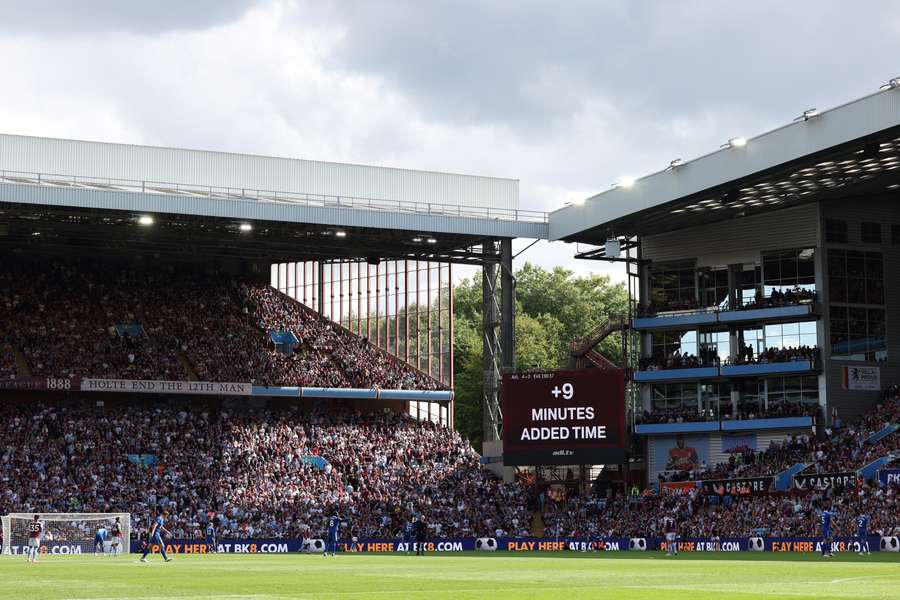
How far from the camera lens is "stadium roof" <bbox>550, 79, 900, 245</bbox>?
184 ft

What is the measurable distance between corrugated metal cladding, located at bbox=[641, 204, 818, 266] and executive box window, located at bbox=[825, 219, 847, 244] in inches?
26.2

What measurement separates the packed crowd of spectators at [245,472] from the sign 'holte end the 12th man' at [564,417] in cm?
481

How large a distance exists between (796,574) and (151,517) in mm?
39720

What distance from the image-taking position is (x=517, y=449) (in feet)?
226

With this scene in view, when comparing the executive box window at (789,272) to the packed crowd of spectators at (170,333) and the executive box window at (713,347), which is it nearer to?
the executive box window at (713,347)

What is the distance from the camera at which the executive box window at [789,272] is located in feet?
233

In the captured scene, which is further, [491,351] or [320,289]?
[320,289]

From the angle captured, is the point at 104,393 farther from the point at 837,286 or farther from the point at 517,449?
the point at 837,286

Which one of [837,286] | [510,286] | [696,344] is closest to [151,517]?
[510,286]

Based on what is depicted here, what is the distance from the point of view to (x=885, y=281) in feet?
236

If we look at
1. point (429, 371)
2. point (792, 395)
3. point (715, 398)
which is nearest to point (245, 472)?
point (429, 371)

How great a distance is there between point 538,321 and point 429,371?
49336 millimetres

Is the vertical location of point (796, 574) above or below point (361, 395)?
below

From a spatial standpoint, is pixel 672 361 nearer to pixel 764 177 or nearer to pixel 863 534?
pixel 764 177
